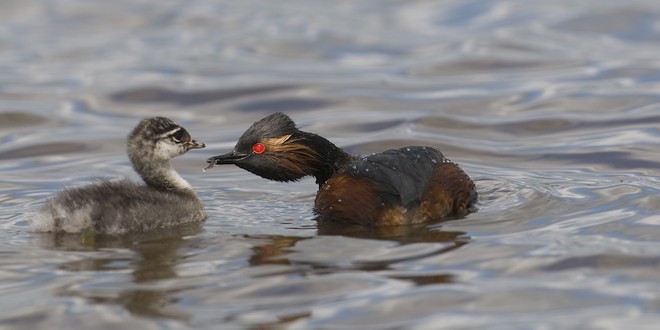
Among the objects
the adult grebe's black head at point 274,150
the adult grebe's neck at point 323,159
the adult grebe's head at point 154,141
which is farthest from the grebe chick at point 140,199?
the adult grebe's neck at point 323,159

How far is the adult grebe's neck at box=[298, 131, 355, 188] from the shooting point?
28.7 ft

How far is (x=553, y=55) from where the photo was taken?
607 inches

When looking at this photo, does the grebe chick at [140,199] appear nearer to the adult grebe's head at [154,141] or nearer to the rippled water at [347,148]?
the adult grebe's head at [154,141]

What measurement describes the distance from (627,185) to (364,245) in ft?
8.25

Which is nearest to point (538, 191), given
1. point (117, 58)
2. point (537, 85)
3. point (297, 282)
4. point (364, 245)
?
point (364, 245)

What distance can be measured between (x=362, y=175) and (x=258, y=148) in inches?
33.3

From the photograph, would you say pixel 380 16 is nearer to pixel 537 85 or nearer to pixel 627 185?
pixel 537 85

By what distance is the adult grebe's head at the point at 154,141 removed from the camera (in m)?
8.47

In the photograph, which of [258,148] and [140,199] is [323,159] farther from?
[140,199]

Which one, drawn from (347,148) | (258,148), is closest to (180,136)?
(258,148)

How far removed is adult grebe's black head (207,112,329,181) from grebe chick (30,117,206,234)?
348 millimetres

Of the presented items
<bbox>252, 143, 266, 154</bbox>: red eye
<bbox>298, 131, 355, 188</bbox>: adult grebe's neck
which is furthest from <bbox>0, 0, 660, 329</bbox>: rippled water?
<bbox>252, 143, 266, 154</bbox>: red eye

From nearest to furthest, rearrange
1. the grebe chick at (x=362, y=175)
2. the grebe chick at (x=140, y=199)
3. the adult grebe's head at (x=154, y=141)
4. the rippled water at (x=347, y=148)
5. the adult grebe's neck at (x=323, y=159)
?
the rippled water at (x=347, y=148) < the grebe chick at (x=140, y=199) < the grebe chick at (x=362, y=175) < the adult grebe's head at (x=154, y=141) < the adult grebe's neck at (x=323, y=159)

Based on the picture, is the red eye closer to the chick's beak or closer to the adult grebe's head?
the chick's beak
